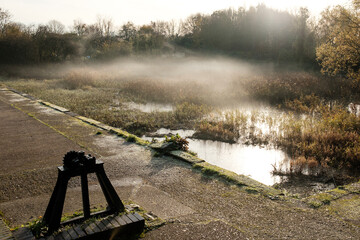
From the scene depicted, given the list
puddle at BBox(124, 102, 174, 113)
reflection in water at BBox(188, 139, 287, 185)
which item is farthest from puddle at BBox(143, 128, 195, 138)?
puddle at BBox(124, 102, 174, 113)

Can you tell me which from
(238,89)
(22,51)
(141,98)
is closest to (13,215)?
(141,98)

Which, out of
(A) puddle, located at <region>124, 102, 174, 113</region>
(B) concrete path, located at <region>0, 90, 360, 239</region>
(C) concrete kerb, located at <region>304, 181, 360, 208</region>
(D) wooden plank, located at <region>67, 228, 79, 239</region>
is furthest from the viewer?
(A) puddle, located at <region>124, 102, 174, 113</region>

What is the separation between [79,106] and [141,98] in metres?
3.58

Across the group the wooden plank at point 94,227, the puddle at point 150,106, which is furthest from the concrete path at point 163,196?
the puddle at point 150,106

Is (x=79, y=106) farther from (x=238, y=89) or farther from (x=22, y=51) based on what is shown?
(x=22, y=51)

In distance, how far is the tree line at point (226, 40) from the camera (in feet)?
43.8

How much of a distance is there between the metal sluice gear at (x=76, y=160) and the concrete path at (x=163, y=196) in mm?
954

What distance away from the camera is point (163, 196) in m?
4.29

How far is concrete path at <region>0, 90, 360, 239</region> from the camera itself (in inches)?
136

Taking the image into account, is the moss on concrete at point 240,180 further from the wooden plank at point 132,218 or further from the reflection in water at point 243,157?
the wooden plank at point 132,218

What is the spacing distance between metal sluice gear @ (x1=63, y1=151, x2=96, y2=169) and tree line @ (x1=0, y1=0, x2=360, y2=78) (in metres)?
11.5

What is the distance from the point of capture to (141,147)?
659cm

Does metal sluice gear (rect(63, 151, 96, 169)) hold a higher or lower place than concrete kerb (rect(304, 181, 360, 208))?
higher

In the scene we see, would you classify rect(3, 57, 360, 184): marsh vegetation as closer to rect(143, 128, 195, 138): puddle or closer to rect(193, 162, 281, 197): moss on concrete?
rect(143, 128, 195, 138): puddle
